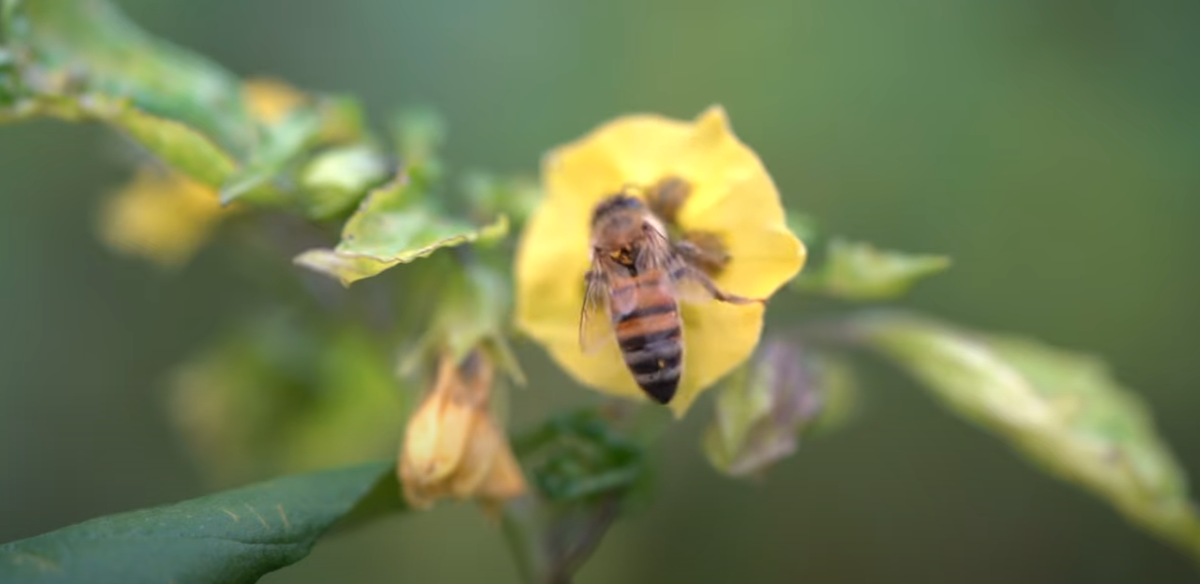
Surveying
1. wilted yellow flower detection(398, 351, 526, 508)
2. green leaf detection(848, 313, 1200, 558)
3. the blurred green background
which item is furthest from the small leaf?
the blurred green background

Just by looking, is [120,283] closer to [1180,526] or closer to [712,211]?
[712,211]

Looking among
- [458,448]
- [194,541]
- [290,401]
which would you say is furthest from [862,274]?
[290,401]

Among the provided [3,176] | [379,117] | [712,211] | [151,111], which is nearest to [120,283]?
[3,176]

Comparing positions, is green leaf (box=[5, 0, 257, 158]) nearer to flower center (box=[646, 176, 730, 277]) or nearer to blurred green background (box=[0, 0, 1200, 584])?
flower center (box=[646, 176, 730, 277])

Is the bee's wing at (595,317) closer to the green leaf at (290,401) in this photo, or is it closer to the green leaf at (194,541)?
the green leaf at (194,541)

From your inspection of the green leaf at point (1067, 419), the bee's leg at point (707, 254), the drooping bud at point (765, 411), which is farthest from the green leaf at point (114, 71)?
the green leaf at point (1067, 419)
